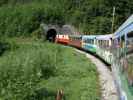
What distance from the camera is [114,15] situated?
70.7m

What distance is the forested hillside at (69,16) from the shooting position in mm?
72000

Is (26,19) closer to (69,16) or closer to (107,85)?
(69,16)

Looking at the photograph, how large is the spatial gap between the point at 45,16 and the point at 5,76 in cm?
6223

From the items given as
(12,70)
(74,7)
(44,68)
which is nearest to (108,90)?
(12,70)

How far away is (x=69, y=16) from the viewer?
3275 inches

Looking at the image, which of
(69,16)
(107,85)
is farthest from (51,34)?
(107,85)

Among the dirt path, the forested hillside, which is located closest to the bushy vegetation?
the forested hillside

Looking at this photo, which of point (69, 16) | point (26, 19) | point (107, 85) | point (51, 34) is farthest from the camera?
point (69, 16)

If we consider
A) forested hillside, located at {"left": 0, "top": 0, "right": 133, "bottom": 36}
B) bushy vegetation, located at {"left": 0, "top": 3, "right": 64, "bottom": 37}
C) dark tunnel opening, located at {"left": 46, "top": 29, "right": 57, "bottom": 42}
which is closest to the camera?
dark tunnel opening, located at {"left": 46, "top": 29, "right": 57, "bottom": 42}

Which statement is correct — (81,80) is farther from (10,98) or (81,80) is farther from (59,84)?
(10,98)

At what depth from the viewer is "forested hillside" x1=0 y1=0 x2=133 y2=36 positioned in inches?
2835

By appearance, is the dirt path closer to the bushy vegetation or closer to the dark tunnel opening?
the dark tunnel opening

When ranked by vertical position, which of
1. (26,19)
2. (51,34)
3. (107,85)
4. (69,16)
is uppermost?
(69,16)

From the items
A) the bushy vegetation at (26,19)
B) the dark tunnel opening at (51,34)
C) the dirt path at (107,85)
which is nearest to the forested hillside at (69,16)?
the bushy vegetation at (26,19)
